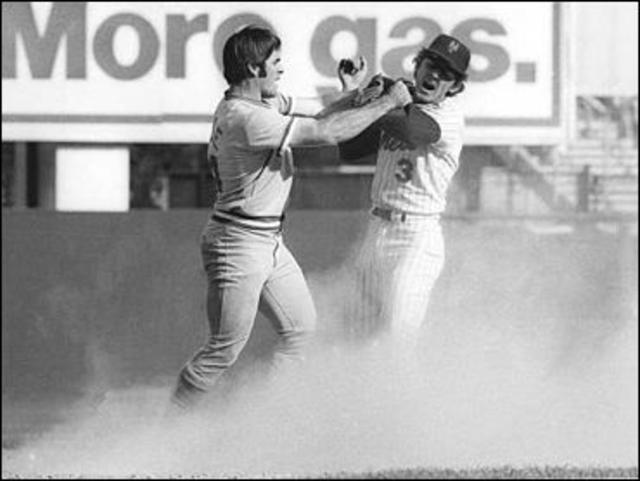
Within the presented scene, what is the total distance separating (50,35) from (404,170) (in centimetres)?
577

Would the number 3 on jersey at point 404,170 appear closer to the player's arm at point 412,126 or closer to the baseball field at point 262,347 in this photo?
the player's arm at point 412,126

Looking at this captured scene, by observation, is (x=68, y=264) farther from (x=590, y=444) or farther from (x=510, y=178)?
(x=510, y=178)

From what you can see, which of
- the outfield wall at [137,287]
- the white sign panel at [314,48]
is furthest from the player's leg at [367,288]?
the outfield wall at [137,287]

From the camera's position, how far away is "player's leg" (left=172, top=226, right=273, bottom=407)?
171 inches

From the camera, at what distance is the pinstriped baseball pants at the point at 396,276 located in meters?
4.54

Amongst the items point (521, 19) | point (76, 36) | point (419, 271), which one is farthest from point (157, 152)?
point (419, 271)

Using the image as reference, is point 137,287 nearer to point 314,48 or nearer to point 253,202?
point 314,48

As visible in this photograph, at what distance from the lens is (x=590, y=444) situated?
72.3 ft

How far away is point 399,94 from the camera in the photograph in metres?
4.44

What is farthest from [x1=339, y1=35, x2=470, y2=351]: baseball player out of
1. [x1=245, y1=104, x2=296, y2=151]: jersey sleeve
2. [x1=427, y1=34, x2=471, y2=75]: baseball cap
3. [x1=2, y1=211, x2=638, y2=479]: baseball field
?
[x1=2, y1=211, x2=638, y2=479]: baseball field

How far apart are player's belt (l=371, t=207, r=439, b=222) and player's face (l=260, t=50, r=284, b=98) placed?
0.45 metres

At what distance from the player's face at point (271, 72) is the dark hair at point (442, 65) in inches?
12.1

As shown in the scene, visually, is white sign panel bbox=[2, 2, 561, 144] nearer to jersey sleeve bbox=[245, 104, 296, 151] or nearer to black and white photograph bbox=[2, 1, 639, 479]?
black and white photograph bbox=[2, 1, 639, 479]

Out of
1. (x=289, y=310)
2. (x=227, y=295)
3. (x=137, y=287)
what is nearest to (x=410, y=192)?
(x=289, y=310)
